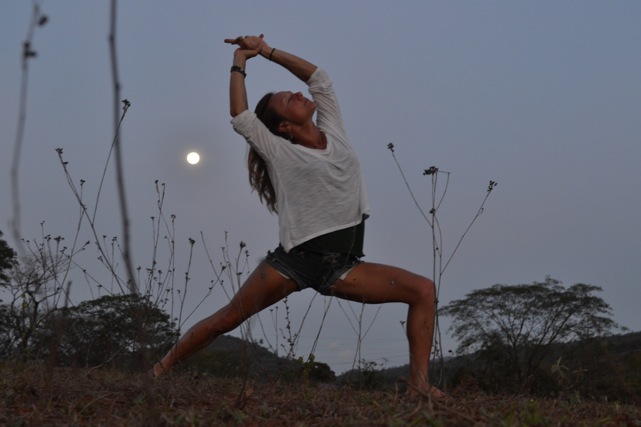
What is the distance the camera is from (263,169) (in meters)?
4.12

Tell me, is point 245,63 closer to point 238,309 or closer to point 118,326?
point 238,309

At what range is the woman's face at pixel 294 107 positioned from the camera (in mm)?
3980

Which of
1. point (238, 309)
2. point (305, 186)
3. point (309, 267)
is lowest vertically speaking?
point (238, 309)

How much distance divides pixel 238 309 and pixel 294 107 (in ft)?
3.70

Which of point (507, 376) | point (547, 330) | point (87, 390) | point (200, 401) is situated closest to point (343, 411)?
point (200, 401)

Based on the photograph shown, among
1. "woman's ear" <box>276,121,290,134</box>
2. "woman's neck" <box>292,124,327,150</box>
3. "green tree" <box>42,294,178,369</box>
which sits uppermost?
"woman's ear" <box>276,121,290,134</box>

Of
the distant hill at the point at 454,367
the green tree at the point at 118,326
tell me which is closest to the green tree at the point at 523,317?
the distant hill at the point at 454,367

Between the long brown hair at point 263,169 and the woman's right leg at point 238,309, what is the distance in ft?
1.51

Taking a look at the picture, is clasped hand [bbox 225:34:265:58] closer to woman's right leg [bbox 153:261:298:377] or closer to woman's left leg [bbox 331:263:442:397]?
woman's right leg [bbox 153:261:298:377]

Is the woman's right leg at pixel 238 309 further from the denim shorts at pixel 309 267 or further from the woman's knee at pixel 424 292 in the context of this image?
the woman's knee at pixel 424 292

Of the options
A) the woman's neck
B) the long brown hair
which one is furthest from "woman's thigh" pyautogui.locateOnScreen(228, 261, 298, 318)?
the woman's neck

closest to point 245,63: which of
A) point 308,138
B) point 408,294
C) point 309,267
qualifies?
point 308,138

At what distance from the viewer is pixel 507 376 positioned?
2906 centimetres

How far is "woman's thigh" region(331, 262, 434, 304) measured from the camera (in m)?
3.78
